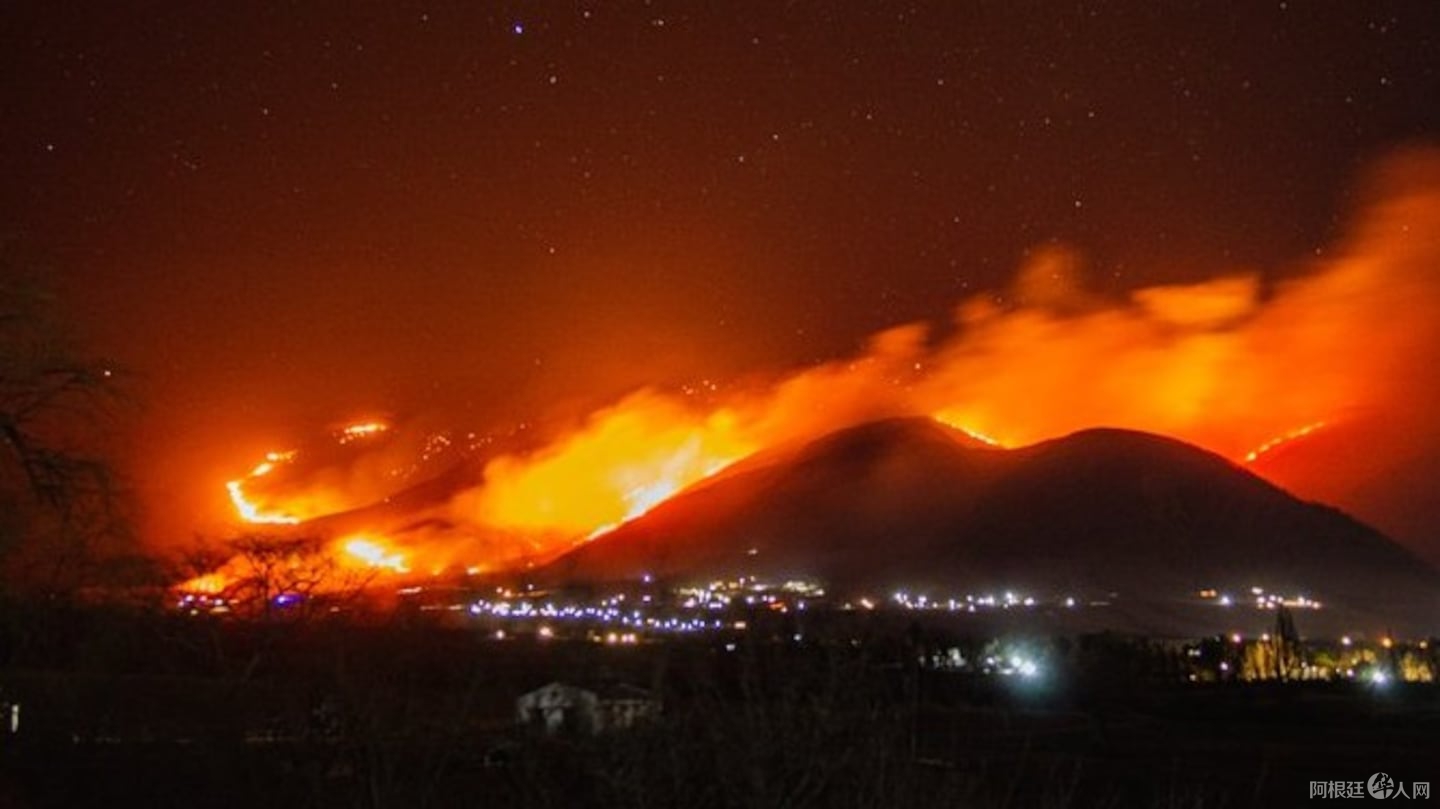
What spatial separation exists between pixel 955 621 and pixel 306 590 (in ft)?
330

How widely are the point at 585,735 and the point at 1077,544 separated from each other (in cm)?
16272

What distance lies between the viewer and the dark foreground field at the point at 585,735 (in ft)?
30.9

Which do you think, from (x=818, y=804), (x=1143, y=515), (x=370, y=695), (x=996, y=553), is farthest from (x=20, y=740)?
(x=1143, y=515)

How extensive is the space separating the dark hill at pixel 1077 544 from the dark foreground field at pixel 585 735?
307ft

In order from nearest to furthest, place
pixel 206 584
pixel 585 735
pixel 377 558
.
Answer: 1. pixel 585 735
2. pixel 206 584
3. pixel 377 558

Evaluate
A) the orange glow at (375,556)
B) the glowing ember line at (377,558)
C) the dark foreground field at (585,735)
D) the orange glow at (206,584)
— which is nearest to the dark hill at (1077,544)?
the orange glow at (375,556)

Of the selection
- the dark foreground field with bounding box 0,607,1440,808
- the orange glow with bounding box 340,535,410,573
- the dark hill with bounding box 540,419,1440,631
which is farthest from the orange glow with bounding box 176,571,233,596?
the dark hill with bounding box 540,419,1440,631

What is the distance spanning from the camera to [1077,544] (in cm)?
16788

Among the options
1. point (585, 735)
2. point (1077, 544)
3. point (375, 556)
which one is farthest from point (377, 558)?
point (1077, 544)

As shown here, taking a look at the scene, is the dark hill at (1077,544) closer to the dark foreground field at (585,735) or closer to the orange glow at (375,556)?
the orange glow at (375,556)

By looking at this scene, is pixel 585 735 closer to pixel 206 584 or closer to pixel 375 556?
pixel 206 584

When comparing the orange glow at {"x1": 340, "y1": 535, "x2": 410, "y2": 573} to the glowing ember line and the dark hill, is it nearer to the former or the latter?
the glowing ember line

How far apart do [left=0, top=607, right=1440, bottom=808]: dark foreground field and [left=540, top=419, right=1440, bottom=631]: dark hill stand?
93.7 meters

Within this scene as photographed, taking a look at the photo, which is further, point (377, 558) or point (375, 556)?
point (375, 556)
